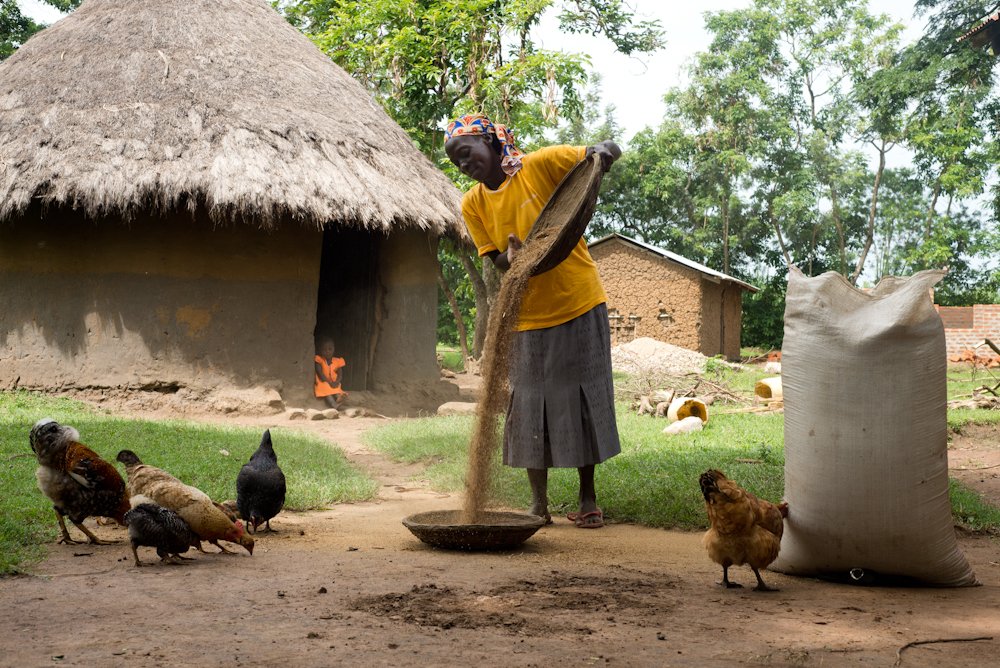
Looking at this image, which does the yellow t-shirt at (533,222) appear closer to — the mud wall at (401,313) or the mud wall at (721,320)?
the mud wall at (401,313)

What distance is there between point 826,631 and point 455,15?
12981mm

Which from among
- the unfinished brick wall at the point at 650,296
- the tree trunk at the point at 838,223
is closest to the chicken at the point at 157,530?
the unfinished brick wall at the point at 650,296

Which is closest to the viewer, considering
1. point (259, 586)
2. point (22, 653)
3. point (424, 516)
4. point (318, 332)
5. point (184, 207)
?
point (22, 653)

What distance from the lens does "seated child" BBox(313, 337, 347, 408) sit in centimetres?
1050

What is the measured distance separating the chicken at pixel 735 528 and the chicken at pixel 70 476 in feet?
8.07

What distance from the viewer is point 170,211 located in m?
9.71

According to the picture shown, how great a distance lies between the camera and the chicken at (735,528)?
3.26 m

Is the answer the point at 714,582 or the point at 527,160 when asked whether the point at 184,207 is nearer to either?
the point at 527,160

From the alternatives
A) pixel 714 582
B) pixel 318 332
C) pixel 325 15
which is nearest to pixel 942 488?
pixel 714 582

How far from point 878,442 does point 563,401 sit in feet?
5.17

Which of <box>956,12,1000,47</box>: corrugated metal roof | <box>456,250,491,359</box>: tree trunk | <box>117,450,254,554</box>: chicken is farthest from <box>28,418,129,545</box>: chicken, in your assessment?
<box>956,12,1000,47</box>: corrugated metal roof

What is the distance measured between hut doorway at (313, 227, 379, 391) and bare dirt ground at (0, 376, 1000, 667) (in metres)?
7.25

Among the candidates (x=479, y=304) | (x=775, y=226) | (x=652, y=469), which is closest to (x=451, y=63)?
(x=479, y=304)

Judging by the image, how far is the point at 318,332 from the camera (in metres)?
12.4
